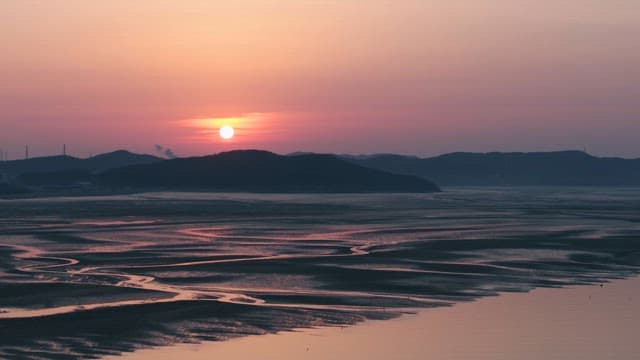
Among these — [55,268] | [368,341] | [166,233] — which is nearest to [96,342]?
[368,341]

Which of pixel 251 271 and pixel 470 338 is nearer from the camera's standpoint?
pixel 470 338

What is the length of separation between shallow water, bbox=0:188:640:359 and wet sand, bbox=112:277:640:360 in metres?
1.35

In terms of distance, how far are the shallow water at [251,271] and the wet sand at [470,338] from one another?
1.35m

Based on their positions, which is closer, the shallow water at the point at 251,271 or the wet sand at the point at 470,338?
the wet sand at the point at 470,338

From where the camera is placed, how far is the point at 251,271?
4800 cm

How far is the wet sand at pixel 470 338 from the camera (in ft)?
93.9

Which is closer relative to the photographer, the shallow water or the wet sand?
the wet sand

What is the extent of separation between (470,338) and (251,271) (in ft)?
59.4

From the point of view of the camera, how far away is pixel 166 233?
242 feet

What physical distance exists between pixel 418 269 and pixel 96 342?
73.2ft

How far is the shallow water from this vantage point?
3281 centimetres

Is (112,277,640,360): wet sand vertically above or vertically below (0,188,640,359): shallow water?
below

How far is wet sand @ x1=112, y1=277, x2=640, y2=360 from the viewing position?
28.6 m

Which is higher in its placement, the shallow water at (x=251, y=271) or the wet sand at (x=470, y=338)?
the shallow water at (x=251, y=271)
